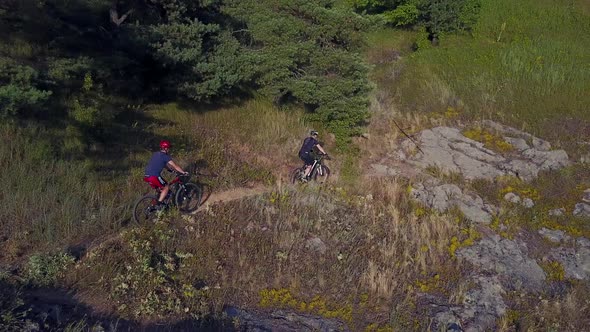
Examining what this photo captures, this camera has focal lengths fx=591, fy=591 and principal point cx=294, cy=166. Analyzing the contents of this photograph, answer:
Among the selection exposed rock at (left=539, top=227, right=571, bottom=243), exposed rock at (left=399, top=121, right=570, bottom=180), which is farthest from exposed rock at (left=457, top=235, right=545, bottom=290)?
exposed rock at (left=399, top=121, right=570, bottom=180)

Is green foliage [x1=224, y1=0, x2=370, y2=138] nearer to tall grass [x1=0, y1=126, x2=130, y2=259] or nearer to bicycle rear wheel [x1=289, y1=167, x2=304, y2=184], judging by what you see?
bicycle rear wheel [x1=289, y1=167, x2=304, y2=184]

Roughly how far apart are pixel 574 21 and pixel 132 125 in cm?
1840

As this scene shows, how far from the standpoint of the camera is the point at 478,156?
14.7 metres

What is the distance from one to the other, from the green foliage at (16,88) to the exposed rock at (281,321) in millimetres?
4586

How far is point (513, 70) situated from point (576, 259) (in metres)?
9.57

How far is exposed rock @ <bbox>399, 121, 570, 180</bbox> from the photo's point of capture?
1415 centimetres

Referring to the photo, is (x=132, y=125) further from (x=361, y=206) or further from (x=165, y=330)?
(x=165, y=330)

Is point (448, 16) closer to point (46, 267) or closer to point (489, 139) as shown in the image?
point (489, 139)

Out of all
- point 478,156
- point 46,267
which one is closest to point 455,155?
point 478,156

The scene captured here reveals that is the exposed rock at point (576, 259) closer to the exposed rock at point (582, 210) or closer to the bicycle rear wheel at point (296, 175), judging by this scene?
the exposed rock at point (582, 210)

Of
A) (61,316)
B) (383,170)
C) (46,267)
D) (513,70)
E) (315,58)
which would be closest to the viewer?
(61,316)

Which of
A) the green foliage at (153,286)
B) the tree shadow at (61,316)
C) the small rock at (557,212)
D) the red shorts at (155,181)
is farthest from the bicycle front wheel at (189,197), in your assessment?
the small rock at (557,212)

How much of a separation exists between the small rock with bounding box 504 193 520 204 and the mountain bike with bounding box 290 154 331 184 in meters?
4.01

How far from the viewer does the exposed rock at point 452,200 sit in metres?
12.4
